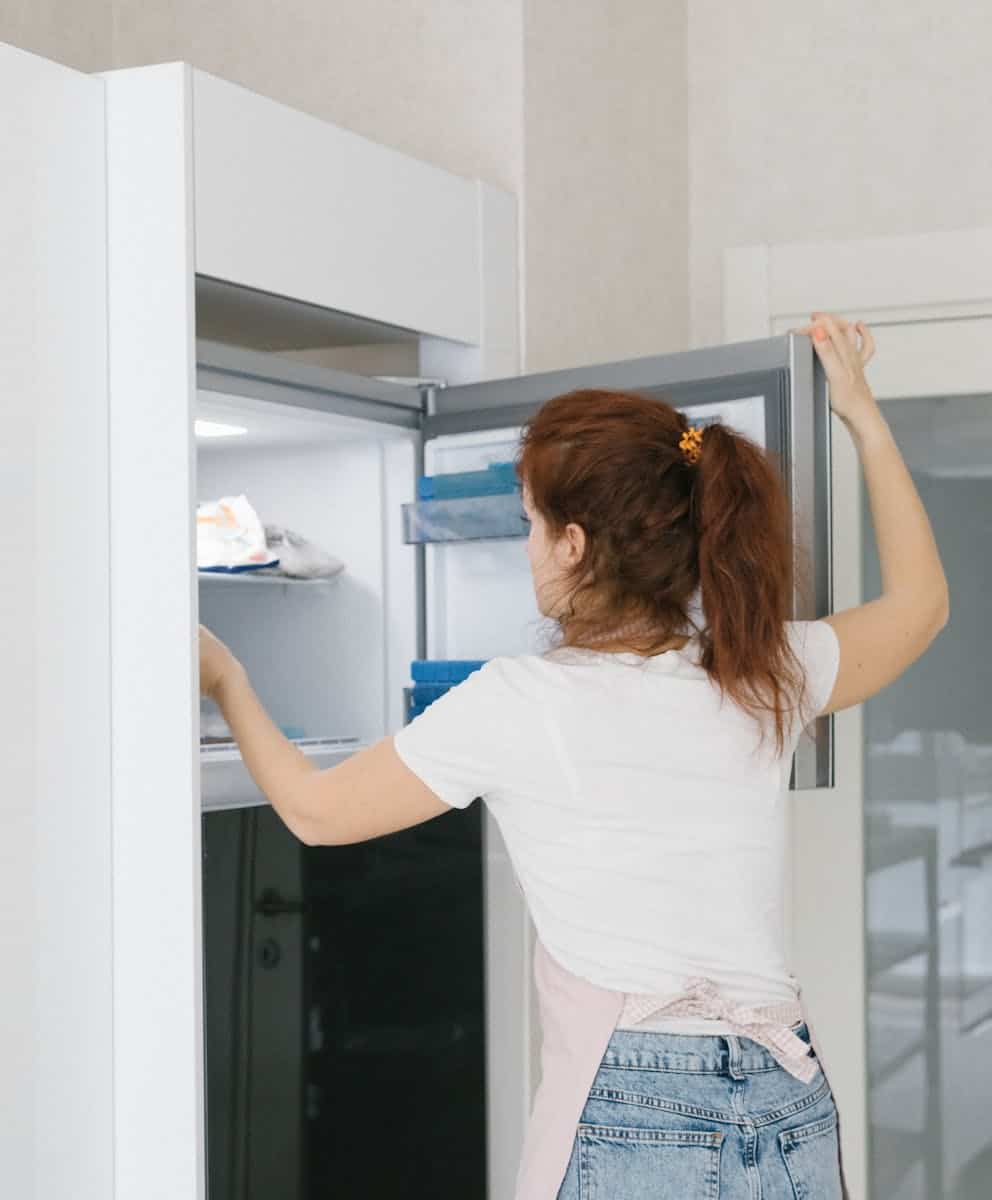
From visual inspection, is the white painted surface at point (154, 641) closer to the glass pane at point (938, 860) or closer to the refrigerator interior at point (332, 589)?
the refrigerator interior at point (332, 589)

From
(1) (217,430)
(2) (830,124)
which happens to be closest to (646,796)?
(1) (217,430)

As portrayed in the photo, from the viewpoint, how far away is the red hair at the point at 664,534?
1.31 m

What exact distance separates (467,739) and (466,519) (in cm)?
63

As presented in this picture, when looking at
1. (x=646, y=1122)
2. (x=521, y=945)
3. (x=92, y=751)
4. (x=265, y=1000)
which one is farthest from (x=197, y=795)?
(x=521, y=945)

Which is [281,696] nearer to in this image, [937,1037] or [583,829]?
[583,829]

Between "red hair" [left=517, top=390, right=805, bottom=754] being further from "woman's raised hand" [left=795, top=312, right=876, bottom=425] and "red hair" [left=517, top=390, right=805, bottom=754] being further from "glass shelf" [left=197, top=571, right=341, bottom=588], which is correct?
"glass shelf" [left=197, top=571, right=341, bottom=588]

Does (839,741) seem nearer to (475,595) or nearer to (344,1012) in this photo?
(475,595)

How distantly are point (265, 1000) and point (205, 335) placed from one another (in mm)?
815

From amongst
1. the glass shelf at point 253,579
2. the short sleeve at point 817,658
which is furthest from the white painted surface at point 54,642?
the short sleeve at point 817,658

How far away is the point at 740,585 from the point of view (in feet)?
4.31

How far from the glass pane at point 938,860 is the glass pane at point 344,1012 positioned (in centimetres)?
71

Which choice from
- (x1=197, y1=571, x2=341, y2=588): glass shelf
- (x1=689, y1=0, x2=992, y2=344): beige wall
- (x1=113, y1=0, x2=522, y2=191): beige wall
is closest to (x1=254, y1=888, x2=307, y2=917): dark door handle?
(x1=197, y1=571, x2=341, y2=588): glass shelf

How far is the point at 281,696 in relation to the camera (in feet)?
6.88

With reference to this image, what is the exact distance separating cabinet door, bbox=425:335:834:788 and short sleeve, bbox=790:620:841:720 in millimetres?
134
